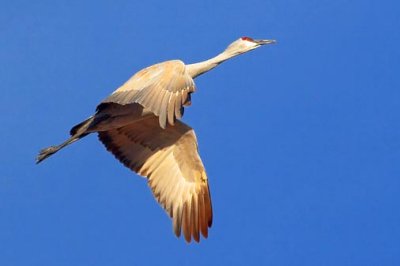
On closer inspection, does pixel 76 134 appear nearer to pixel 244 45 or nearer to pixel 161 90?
pixel 161 90

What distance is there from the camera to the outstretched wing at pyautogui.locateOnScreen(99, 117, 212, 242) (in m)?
25.0

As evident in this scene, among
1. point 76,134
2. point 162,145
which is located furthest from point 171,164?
point 76,134

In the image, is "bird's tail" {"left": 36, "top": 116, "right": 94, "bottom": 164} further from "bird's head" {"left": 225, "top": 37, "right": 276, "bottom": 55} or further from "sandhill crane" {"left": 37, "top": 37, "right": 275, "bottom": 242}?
"bird's head" {"left": 225, "top": 37, "right": 276, "bottom": 55}

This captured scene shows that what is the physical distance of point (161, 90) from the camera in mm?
23125

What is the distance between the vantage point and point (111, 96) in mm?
23828

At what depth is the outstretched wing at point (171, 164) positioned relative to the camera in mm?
25031

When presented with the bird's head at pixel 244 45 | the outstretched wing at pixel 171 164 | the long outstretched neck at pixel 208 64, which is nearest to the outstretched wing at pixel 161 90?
the long outstretched neck at pixel 208 64

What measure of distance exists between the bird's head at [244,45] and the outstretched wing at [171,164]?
77.9 inches

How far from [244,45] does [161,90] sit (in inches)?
160

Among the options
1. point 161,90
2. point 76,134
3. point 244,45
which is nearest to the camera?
point 161,90

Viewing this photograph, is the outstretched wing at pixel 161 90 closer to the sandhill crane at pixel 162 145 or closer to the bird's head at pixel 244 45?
the sandhill crane at pixel 162 145

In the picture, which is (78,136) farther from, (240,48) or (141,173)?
(240,48)

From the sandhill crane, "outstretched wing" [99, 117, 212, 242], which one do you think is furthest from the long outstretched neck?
"outstretched wing" [99, 117, 212, 242]

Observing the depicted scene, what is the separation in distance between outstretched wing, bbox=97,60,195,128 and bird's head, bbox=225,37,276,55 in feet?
8.94
